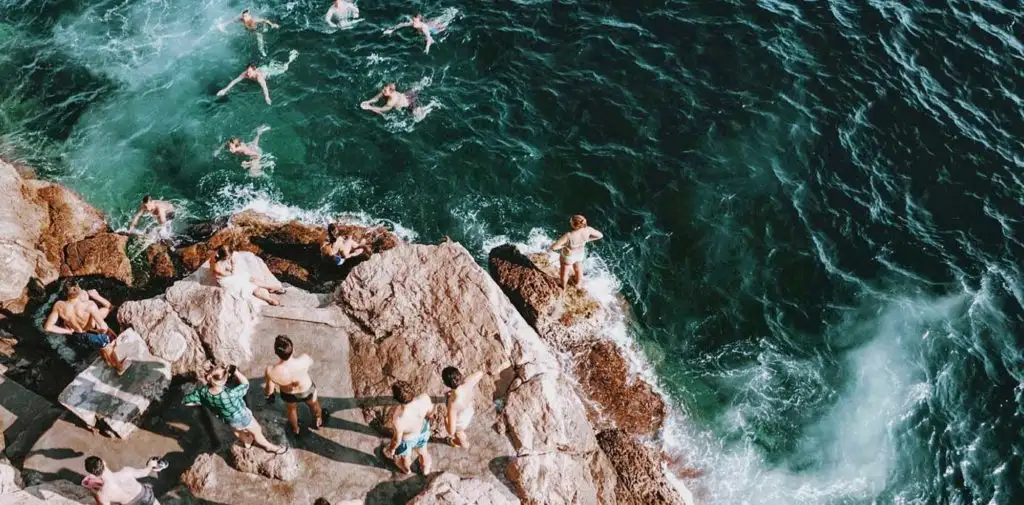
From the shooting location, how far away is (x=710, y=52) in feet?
81.7

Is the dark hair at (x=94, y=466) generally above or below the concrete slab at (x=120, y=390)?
above

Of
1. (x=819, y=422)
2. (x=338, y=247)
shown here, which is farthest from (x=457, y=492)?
(x=819, y=422)

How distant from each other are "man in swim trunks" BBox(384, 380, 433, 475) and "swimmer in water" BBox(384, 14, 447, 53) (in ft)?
58.3

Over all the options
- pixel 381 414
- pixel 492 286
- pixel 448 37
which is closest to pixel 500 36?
pixel 448 37

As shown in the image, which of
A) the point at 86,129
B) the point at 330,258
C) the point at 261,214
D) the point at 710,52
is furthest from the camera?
the point at 710,52

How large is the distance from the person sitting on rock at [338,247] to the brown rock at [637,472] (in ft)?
26.5

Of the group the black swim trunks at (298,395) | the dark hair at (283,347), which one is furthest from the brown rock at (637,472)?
the dark hair at (283,347)

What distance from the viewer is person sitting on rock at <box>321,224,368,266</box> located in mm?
17391

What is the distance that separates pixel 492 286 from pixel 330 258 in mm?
5023

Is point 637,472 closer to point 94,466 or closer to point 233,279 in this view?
point 233,279

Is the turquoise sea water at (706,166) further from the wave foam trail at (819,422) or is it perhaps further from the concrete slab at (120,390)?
the concrete slab at (120,390)

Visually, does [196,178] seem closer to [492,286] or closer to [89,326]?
[89,326]

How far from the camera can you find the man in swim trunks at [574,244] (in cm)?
1616

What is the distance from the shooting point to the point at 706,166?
21.8m
